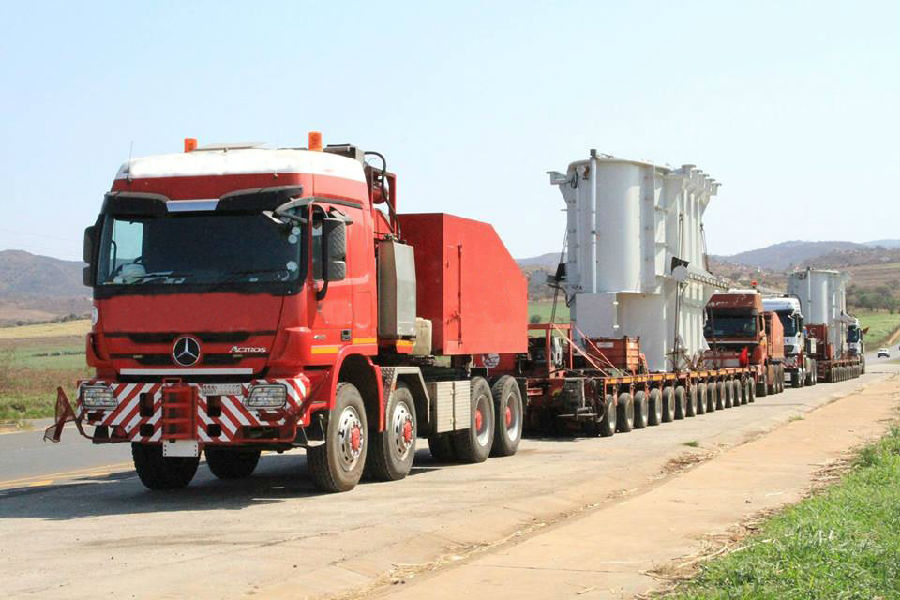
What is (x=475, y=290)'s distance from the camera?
59.6 ft

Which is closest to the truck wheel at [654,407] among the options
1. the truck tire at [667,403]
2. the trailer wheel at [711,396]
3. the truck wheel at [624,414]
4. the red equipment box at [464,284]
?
the truck tire at [667,403]

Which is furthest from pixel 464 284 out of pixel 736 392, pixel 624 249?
Result: pixel 736 392

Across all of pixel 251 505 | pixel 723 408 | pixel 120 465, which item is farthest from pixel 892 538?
pixel 723 408

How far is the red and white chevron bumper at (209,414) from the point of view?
13180mm

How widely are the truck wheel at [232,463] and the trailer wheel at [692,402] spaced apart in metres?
16.3

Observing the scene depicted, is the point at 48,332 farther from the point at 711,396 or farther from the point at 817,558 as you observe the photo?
the point at 817,558

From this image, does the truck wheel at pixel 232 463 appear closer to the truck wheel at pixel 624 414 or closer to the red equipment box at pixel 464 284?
the red equipment box at pixel 464 284

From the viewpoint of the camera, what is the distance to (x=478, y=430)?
18.5 metres

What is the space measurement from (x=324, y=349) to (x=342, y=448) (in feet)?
3.98

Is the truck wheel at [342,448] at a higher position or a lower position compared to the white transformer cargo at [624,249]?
lower

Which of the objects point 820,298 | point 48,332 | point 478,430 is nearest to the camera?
point 478,430

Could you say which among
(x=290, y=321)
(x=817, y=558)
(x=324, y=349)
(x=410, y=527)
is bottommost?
(x=410, y=527)

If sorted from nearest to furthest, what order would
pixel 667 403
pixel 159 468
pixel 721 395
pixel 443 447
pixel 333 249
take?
1. pixel 333 249
2. pixel 159 468
3. pixel 443 447
4. pixel 667 403
5. pixel 721 395

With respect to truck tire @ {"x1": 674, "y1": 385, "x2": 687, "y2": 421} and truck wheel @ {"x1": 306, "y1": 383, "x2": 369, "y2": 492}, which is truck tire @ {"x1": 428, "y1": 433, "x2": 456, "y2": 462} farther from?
truck tire @ {"x1": 674, "y1": 385, "x2": 687, "y2": 421}
